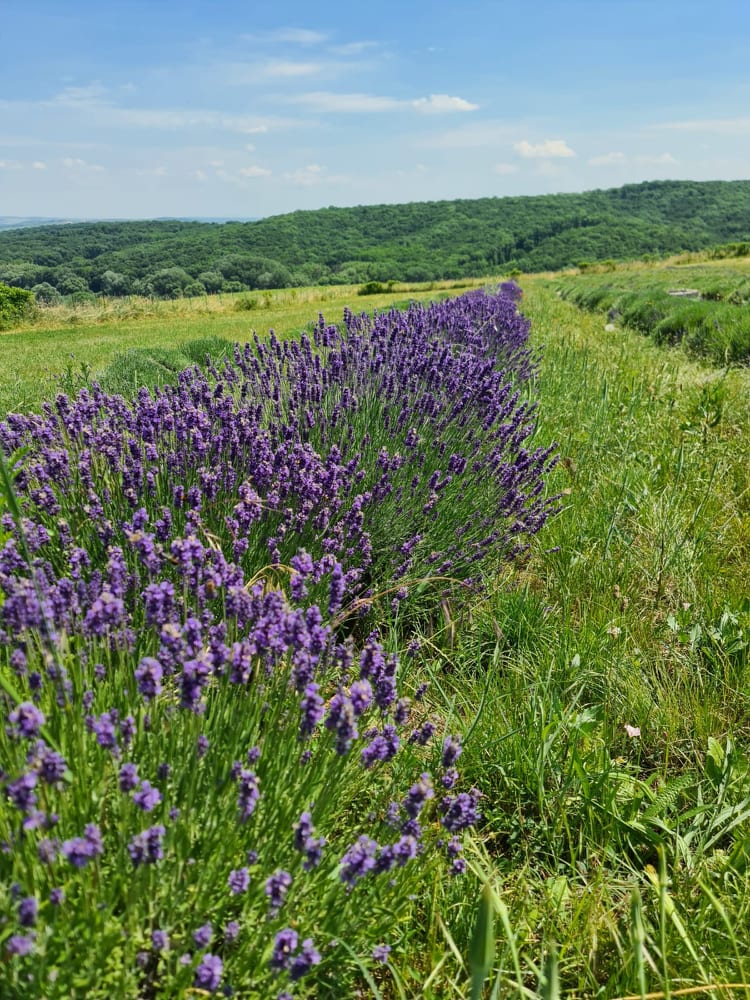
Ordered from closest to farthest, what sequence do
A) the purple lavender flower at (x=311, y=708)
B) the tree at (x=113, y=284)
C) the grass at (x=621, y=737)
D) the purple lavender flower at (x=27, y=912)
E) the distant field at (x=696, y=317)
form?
the purple lavender flower at (x=27, y=912)
the purple lavender flower at (x=311, y=708)
the grass at (x=621, y=737)
the distant field at (x=696, y=317)
the tree at (x=113, y=284)

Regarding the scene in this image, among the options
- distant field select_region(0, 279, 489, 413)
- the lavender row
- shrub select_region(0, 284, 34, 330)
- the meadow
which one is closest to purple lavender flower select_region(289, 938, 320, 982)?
the meadow

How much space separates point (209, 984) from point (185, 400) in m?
2.25

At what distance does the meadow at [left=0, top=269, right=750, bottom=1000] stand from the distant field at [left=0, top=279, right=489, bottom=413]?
2630mm

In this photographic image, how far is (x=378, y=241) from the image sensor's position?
100 meters

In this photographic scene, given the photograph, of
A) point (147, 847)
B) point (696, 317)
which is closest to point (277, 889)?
point (147, 847)

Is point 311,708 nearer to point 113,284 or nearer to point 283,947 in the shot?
point 283,947

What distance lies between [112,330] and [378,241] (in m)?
91.7

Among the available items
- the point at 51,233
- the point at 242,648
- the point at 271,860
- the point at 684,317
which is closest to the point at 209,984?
the point at 271,860

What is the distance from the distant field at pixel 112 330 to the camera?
7.34 metres

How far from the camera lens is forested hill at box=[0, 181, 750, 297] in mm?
59469

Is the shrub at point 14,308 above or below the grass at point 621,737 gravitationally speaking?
above

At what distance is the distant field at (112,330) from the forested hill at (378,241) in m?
26.4

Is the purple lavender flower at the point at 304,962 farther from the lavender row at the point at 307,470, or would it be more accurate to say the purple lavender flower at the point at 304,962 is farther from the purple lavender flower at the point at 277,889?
the lavender row at the point at 307,470

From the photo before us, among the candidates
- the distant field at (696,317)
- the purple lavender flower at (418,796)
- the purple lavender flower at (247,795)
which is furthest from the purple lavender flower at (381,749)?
the distant field at (696,317)
